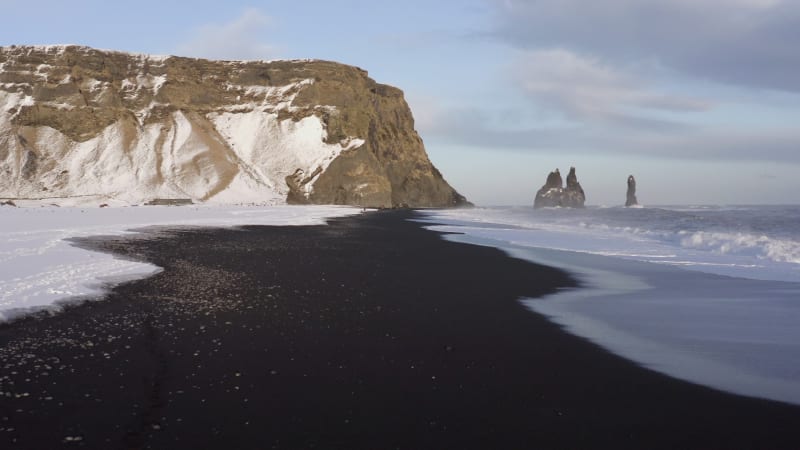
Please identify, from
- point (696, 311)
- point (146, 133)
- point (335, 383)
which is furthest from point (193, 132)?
point (335, 383)

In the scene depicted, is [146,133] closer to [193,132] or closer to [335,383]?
[193,132]

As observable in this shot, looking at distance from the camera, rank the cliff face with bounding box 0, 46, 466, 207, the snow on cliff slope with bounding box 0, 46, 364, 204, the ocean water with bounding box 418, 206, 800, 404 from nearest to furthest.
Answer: the ocean water with bounding box 418, 206, 800, 404, the snow on cliff slope with bounding box 0, 46, 364, 204, the cliff face with bounding box 0, 46, 466, 207

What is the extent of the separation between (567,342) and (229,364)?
5.42 m

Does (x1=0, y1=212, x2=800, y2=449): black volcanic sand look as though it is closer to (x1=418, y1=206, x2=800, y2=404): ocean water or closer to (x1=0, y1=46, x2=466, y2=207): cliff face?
(x1=418, y1=206, x2=800, y2=404): ocean water

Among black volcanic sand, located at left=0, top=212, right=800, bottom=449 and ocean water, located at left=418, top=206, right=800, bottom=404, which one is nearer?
black volcanic sand, located at left=0, top=212, right=800, bottom=449

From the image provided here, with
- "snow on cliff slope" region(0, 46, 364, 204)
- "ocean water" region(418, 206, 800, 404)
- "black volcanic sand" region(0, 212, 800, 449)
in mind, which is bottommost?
"black volcanic sand" region(0, 212, 800, 449)

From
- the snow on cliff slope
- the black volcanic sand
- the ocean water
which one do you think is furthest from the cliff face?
the black volcanic sand

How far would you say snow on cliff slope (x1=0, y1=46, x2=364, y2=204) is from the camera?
4429 inches

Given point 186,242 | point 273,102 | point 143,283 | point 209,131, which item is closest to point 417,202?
point 273,102

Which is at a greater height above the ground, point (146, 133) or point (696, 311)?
point (146, 133)

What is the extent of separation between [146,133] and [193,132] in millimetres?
9709

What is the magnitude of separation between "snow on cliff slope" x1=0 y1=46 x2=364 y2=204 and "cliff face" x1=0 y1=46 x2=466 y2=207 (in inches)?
9.7

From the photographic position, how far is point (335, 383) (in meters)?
7.14

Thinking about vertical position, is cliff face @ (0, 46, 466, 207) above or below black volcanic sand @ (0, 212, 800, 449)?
above
